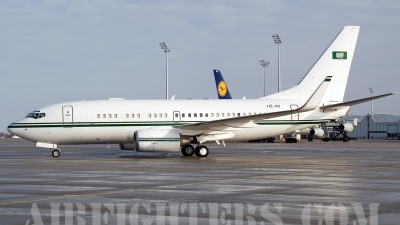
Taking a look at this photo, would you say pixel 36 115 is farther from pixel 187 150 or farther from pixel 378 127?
pixel 378 127

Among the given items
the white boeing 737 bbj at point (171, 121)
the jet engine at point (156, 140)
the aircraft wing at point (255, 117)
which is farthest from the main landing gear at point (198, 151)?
the jet engine at point (156, 140)

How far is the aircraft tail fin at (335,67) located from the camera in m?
37.2

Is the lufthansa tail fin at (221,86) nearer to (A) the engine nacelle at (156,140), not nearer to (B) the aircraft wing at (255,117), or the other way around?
(B) the aircraft wing at (255,117)

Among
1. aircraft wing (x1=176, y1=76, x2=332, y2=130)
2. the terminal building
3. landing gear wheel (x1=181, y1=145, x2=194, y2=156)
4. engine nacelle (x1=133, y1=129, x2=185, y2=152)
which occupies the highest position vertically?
aircraft wing (x1=176, y1=76, x2=332, y2=130)

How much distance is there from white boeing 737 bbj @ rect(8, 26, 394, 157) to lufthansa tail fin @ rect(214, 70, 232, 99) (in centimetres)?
3463

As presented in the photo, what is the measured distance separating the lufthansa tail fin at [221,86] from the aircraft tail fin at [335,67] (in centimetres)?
3377

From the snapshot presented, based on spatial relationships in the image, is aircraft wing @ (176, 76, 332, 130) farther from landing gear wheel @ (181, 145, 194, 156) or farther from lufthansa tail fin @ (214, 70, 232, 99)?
lufthansa tail fin @ (214, 70, 232, 99)

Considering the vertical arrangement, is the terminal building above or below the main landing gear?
below

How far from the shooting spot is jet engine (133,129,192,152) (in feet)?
104

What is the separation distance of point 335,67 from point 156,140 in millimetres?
12688

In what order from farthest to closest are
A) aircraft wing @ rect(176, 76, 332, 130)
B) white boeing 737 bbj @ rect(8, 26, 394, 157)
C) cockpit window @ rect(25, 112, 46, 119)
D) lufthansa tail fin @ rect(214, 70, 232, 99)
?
1. lufthansa tail fin @ rect(214, 70, 232, 99)
2. cockpit window @ rect(25, 112, 46, 119)
3. white boeing 737 bbj @ rect(8, 26, 394, 157)
4. aircraft wing @ rect(176, 76, 332, 130)

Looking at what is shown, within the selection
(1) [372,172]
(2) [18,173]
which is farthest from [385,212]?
(2) [18,173]

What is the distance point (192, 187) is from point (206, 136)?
17353 mm

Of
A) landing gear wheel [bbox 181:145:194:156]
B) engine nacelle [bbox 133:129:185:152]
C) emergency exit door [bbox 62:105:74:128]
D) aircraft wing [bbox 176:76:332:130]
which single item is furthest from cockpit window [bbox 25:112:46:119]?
landing gear wheel [bbox 181:145:194:156]
